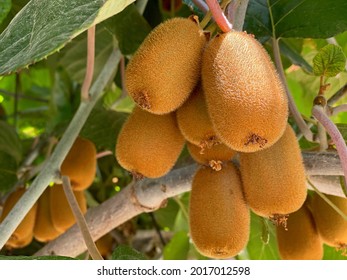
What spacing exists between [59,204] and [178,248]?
395 millimetres

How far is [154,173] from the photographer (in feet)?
2.26

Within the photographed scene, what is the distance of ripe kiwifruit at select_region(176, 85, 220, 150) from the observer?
0.64m

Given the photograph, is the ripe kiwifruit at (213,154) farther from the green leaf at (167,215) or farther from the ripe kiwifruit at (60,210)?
the green leaf at (167,215)

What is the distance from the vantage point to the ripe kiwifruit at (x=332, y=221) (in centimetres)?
83

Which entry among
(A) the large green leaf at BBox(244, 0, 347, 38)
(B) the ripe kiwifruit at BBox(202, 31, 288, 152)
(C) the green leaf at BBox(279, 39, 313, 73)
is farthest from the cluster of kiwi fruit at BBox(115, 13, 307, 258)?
(C) the green leaf at BBox(279, 39, 313, 73)

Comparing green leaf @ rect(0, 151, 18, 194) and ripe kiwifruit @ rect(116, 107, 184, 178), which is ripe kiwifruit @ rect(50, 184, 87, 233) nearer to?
green leaf @ rect(0, 151, 18, 194)

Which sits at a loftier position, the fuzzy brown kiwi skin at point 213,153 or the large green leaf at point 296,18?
the fuzzy brown kiwi skin at point 213,153

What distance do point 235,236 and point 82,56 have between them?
0.83m

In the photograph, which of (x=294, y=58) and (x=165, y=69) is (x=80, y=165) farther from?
(x=165, y=69)

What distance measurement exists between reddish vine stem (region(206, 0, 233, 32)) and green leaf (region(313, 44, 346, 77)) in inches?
5.6

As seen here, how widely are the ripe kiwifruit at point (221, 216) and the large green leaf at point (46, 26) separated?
0.24 metres

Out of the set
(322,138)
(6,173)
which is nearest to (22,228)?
(6,173)

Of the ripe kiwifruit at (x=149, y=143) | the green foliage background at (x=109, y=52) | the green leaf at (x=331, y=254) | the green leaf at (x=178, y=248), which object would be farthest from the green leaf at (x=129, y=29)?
the green leaf at (x=178, y=248)
